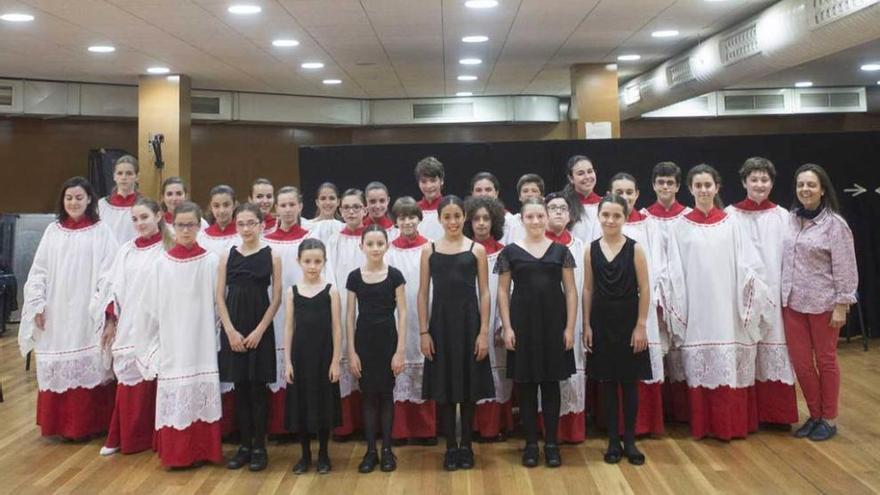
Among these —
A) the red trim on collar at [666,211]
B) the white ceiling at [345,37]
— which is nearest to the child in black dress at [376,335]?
the red trim on collar at [666,211]

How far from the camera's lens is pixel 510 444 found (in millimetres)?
4277

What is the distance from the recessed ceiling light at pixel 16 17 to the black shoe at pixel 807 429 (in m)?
6.99

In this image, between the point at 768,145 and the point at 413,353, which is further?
the point at 768,145

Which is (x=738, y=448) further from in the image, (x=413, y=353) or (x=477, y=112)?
(x=477, y=112)

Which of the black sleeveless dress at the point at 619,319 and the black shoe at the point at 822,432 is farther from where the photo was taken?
the black shoe at the point at 822,432

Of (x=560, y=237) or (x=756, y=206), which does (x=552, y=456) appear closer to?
(x=560, y=237)

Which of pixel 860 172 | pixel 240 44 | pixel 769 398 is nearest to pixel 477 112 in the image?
pixel 240 44

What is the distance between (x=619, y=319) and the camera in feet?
12.5

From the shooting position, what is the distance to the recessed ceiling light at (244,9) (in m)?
6.54

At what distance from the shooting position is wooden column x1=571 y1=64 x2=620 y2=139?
9836 millimetres

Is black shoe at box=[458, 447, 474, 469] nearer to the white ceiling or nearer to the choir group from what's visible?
the choir group

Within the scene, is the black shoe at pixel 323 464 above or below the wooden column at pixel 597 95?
below

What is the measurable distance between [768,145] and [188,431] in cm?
489

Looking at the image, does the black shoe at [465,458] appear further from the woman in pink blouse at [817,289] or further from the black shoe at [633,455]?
the woman in pink blouse at [817,289]
